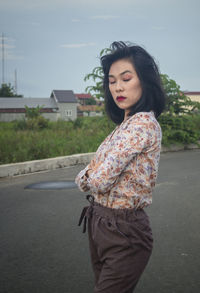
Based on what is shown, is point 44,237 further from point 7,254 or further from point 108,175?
point 108,175

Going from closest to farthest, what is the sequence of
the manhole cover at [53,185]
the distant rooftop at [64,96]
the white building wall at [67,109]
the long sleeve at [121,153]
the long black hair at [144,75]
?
the long sleeve at [121,153] → the long black hair at [144,75] → the manhole cover at [53,185] → the white building wall at [67,109] → the distant rooftop at [64,96]

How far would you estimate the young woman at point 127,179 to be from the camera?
1.81 meters

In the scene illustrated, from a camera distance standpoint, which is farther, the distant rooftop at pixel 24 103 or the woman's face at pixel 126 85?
the distant rooftop at pixel 24 103

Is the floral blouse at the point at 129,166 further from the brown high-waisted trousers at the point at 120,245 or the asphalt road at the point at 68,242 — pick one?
the asphalt road at the point at 68,242

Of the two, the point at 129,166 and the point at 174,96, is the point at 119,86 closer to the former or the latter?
the point at 129,166

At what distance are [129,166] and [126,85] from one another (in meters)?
0.48

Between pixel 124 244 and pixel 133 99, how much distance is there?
0.79 m

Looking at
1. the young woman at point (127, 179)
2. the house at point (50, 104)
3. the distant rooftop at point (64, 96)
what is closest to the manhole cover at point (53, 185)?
the young woman at point (127, 179)

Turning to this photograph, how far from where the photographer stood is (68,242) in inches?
168

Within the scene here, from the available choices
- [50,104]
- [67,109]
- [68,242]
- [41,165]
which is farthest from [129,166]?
[50,104]

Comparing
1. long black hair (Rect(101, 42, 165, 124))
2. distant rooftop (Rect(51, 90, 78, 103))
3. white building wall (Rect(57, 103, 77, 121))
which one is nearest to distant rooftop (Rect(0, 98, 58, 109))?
white building wall (Rect(57, 103, 77, 121))

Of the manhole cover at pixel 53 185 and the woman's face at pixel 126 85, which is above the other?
the woman's face at pixel 126 85

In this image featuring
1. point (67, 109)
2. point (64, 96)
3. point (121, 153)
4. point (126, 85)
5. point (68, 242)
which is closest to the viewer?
point (121, 153)

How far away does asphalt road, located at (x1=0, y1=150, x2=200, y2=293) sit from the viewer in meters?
3.29
